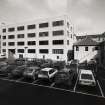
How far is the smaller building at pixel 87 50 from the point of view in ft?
115

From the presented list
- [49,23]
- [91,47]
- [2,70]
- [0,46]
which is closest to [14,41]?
[0,46]

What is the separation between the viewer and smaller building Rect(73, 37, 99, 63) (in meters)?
35.0

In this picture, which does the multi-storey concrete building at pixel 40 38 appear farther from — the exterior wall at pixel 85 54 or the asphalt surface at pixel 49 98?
the asphalt surface at pixel 49 98

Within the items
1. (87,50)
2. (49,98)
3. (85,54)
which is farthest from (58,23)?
(49,98)

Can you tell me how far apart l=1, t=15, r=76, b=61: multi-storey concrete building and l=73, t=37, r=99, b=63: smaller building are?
4448 mm

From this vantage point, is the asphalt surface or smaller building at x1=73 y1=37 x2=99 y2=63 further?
smaller building at x1=73 y1=37 x2=99 y2=63

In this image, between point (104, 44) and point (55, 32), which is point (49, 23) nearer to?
point (55, 32)

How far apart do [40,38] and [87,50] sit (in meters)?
19.8

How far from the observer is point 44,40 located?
40.8m

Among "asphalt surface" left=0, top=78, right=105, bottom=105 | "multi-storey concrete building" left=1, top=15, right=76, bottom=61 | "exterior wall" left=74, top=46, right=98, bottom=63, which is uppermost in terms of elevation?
"multi-storey concrete building" left=1, top=15, right=76, bottom=61

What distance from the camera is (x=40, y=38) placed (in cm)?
4156

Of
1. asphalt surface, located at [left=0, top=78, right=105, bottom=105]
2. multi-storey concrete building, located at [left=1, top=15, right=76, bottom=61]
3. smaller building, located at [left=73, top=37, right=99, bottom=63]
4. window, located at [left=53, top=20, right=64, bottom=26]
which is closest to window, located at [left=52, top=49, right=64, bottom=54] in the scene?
multi-storey concrete building, located at [left=1, top=15, right=76, bottom=61]

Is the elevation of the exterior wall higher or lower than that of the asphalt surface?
higher

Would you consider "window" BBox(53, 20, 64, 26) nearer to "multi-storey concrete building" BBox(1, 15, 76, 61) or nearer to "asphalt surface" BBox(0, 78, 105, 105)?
"multi-storey concrete building" BBox(1, 15, 76, 61)
